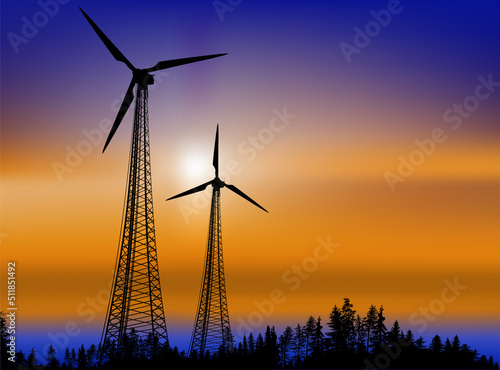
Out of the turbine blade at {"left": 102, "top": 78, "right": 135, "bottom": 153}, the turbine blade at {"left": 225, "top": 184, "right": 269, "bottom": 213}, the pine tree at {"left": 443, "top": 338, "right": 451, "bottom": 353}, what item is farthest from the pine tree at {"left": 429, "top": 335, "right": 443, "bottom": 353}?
the turbine blade at {"left": 102, "top": 78, "right": 135, "bottom": 153}

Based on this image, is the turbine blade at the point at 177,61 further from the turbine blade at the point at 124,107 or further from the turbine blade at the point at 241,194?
the turbine blade at the point at 241,194

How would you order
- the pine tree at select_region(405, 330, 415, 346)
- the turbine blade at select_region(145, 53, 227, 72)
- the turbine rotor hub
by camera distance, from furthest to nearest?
the pine tree at select_region(405, 330, 415, 346), the turbine blade at select_region(145, 53, 227, 72), the turbine rotor hub

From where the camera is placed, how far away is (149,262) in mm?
76875

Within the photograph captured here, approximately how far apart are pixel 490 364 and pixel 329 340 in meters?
45.8

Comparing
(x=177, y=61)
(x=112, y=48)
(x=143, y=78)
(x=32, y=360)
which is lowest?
(x=32, y=360)

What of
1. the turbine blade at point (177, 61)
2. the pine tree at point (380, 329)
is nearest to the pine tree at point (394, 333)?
the pine tree at point (380, 329)

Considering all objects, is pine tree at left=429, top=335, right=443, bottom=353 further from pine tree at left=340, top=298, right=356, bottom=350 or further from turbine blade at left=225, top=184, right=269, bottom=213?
turbine blade at left=225, top=184, right=269, bottom=213

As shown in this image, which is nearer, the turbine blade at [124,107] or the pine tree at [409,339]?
the turbine blade at [124,107]

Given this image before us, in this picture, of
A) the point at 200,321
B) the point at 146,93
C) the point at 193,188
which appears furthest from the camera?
the point at 193,188

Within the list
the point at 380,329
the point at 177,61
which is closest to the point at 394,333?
the point at 380,329

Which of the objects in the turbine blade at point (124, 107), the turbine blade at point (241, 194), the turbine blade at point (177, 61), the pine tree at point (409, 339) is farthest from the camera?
the pine tree at point (409, 339)

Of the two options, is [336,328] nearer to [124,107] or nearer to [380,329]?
[380,329]

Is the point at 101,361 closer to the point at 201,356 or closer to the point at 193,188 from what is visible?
the point at 201,356

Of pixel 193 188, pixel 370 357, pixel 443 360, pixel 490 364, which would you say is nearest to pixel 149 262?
pixel 193 188
